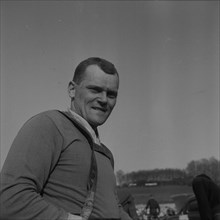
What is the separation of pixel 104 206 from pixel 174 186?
87102mm

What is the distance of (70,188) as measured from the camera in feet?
5.50

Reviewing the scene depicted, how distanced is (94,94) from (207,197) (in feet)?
9.10

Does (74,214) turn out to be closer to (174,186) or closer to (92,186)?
(92,186)

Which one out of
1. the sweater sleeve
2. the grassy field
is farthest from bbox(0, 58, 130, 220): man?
the grassy field

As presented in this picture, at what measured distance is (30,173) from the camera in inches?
60.7

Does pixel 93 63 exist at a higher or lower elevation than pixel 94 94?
higher

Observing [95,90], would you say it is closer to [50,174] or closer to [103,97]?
[103,97]

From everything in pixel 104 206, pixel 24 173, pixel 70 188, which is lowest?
pixel 104 206

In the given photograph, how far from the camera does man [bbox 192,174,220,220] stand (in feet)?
13.9

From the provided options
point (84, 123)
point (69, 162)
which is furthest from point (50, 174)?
point (84, 123)

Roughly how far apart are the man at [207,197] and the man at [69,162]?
2.40 meters

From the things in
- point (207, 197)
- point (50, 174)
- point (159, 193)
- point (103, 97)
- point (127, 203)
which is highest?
point (103, 97)

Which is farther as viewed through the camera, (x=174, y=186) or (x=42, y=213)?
(x=174, y=186)

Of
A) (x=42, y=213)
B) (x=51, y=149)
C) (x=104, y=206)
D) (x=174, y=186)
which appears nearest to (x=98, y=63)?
(x=51, y=149)
